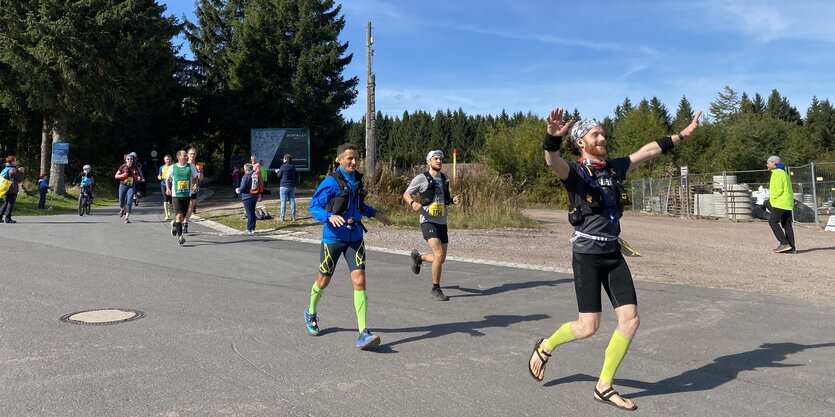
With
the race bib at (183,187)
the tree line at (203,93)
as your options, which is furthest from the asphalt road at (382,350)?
the tree line at (203,93)

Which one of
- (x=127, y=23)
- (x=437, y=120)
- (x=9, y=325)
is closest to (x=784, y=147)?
(x=127, y=23)

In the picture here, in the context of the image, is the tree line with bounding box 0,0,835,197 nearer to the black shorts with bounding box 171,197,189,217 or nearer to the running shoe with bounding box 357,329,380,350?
the black shorts with bounding box 171,197,189,217

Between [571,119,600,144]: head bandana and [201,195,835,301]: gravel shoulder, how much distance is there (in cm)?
533

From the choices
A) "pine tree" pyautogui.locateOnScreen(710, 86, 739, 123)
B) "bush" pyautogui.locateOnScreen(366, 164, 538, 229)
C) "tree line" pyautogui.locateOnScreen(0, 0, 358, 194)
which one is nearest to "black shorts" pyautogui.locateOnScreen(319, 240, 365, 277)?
"bush" pyautogui.locateOnScreen(366, 164, 538, 229)

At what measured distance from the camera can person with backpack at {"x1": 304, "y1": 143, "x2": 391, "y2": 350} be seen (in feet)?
17.3

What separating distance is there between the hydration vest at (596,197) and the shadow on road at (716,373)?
1230 millimetres

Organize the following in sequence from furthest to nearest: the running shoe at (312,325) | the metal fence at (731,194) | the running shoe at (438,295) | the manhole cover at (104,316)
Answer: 1. the metal fence at (731,194)
2. the running shoe at (438,295)
3. the manhole cover at (104,316)
4. the running shoe at (312,325)

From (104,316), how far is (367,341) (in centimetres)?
291

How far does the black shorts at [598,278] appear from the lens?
406 cm

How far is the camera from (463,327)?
6035 millimetres

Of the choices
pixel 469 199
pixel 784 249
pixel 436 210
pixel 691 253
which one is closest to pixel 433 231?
pixel 436 210

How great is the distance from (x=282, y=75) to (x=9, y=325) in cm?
3988

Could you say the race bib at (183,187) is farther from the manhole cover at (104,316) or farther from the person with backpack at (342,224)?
the person with backpack at (342,224)

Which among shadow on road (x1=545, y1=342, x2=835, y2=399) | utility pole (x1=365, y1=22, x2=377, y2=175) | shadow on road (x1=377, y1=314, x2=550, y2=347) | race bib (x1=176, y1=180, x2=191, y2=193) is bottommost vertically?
shadow on road (x1=545, y1=342, x2=835, y2=399)
